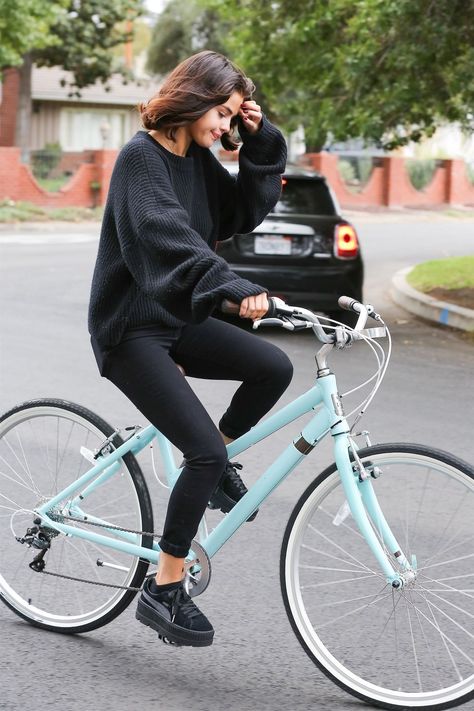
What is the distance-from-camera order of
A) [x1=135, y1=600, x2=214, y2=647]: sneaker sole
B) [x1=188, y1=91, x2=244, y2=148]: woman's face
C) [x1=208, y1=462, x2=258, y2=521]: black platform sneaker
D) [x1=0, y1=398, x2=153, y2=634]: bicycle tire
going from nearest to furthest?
1. [x1=188, y1=91, x2=244, y2=148]: woman's face
2. [x1=135, y1=600, x2=214, y2=647]: sneaker sole
3. [x1=208, y1=462, x2=258, y2=521]: black platform sneaker
4. [x1=0, y1=398, x2=153, y2=634]: bicycle tire

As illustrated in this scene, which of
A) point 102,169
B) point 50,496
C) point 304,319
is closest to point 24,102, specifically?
point 102,169

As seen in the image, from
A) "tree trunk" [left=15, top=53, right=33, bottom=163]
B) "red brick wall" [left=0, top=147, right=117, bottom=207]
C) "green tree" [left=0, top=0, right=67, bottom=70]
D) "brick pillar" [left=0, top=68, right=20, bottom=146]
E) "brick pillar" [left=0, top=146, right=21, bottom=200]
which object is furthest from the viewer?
"brick pillar" [left=0, top=68, right=20, bottom=146]

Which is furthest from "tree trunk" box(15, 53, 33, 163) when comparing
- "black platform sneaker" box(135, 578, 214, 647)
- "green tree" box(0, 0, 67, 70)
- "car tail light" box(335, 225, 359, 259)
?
"black platform sneaker" box(135, 578, 214, 647)

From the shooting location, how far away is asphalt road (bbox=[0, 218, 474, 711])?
12.8 ft

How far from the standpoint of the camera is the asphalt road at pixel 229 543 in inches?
154

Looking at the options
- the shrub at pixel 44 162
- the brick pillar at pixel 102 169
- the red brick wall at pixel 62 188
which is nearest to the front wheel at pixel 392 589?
the red brick wall at pixel 62 188

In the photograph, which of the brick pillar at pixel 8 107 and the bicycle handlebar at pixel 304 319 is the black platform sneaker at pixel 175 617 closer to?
the bicycle handlebar at pixel 304 319

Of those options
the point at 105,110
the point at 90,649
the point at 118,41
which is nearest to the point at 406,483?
the point at 90,649

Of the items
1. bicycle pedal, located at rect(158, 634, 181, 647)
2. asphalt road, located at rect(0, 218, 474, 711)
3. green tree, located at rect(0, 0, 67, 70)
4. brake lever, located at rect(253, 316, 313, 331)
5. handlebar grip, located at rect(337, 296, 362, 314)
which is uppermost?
green tree, located at rect(0, 0, 67, 70)

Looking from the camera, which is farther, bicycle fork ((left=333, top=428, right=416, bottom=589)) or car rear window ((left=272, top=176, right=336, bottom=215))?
car rear window ((left=272, top=176, right=336, bottom=215))

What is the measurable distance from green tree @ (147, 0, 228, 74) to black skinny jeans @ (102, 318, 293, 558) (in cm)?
4973

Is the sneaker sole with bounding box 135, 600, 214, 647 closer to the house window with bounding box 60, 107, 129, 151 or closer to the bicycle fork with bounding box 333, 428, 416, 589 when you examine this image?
the bicycle fork with bounding box 333, 428, 416, 589

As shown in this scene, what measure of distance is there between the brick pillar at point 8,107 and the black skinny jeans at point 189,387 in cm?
4393

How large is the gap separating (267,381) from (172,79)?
0.97 metres
